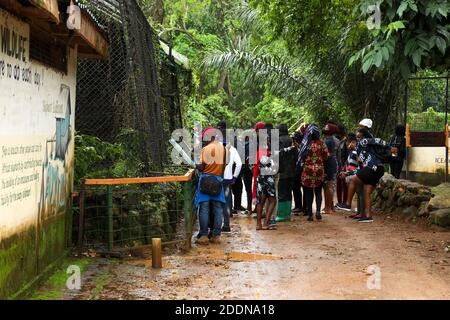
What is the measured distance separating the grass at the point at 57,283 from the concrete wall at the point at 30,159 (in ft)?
0.51

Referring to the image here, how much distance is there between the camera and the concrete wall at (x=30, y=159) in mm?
5555

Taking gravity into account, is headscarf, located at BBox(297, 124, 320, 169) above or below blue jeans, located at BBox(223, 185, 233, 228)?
above

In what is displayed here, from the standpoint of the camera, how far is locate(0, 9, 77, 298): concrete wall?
5.55 metres

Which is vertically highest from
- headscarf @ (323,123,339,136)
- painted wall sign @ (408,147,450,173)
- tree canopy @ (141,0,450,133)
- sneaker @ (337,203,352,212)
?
tree canopy @ (141,0,450,133)

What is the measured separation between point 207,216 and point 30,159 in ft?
13.1

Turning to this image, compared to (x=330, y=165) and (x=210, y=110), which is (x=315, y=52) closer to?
(x=330, y=165)

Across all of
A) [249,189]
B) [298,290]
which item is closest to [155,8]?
[249,189]

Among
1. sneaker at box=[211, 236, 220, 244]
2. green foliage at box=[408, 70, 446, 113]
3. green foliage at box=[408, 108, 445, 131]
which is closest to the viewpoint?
sneaker at box=[211, 236, 220, 244]

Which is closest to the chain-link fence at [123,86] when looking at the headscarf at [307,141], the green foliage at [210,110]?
the headscarf at [307,141]

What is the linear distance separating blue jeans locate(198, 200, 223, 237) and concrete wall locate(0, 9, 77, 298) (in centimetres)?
228

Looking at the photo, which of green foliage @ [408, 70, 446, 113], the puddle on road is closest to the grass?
the puddle on road

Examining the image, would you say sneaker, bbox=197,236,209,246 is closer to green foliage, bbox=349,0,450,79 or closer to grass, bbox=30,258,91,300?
grass, bbox=30,258,91,300

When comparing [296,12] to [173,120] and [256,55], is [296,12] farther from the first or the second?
[256,55]

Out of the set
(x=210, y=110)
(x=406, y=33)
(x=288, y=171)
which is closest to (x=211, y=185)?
(x=288, y=171)
